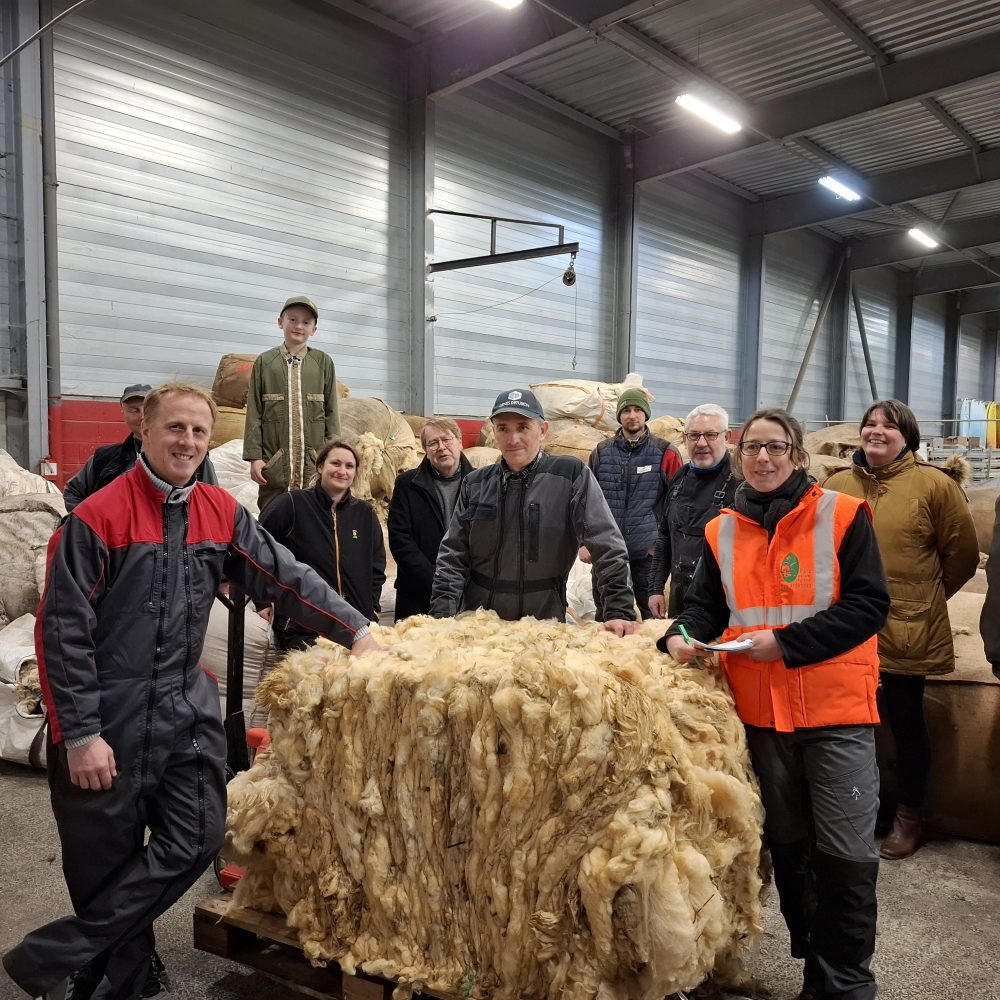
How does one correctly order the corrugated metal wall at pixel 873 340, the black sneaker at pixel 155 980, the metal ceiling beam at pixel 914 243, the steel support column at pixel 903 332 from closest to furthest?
1. the black sneaker at pixel 155 980
2. the metal ceiling beam at pixel 914 243
3. the corrugated metal wall at pixel 873 340
4. the steel support column at pixel 903 332

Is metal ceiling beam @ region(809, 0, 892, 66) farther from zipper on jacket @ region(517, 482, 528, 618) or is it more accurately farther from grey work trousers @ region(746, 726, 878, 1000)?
grey work trousers @ region(746, 726, 878, 1000)

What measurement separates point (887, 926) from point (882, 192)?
13912 millimetres

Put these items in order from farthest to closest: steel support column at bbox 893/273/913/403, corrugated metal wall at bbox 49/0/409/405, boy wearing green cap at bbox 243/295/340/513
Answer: steel support column at bbox 893/273/913/403, corrugated metal wall at bbox 49/0/409/405, boy wearing green cap at bbox 243/295/340/513

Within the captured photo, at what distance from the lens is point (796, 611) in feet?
7.48

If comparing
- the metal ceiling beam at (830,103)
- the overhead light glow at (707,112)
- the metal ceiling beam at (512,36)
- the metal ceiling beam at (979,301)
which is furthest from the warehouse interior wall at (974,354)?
the metal ceiling beam at (512,36)

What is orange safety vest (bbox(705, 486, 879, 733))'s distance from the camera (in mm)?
2232

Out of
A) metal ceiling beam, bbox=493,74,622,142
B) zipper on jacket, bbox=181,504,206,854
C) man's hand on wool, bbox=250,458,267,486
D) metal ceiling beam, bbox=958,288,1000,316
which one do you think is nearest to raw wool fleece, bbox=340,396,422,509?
man's hand on wool, bbox=250,458,267,486

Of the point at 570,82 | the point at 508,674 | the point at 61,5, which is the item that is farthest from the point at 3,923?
the point at 570,82

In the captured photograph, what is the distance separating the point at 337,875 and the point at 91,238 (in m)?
7.05

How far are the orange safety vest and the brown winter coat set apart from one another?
1.13 m

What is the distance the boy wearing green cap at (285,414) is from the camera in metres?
5.12

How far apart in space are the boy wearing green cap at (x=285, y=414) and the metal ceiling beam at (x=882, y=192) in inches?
470

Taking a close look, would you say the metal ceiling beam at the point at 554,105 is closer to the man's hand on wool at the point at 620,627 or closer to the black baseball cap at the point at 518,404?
the black baseball cap at the point at 518,404

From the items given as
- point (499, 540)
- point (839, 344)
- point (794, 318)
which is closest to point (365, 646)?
point (499, 540)
